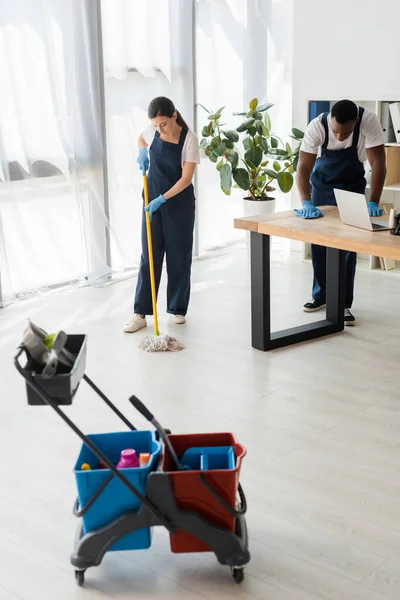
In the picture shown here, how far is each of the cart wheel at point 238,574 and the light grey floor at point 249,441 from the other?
0.03m

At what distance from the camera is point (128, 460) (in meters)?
2.27

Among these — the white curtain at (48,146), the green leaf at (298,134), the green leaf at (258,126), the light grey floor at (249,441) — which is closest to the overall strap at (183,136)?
the light grey floor at (249,441)

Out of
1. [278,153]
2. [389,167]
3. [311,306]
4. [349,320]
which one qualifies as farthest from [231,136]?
[349,320]

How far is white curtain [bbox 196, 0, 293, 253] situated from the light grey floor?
4.39 feet

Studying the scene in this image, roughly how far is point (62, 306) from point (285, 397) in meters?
1.94

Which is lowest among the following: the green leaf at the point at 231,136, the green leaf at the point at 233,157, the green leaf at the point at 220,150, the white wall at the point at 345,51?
the green leaf at the point at 233,157

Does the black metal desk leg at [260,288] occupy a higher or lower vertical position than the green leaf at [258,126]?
lower

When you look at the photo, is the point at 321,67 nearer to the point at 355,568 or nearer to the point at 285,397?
the point at 285,397

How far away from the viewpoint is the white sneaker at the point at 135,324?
451 cm

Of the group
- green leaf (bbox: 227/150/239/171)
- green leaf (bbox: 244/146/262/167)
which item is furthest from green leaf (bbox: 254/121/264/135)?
green leaf (bbox: 227/150/239/171)

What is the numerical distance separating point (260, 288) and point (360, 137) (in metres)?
1.03

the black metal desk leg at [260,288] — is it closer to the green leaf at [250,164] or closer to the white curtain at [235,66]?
the green leaf at [250,164]

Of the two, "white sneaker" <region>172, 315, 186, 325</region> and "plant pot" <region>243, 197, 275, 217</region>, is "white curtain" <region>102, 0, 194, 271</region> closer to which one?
"plant pot" <region>243, 197, 275, 217</region>

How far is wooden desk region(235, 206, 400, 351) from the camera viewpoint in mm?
3445
